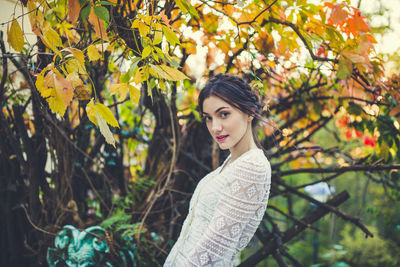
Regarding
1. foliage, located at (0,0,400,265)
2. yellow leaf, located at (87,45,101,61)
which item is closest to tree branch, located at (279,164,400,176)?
foliage, located at (0,0,400,265)

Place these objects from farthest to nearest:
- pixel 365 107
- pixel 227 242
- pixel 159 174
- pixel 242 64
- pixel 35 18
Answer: pixel 159 174
pixel 242 64
pixel 365 107
pixel 227 242
pixel 35 18

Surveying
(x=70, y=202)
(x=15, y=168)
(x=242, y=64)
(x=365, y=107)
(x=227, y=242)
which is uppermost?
(x=242, y=64)

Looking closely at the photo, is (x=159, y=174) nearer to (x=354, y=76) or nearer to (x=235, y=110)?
(x=235, y=110)

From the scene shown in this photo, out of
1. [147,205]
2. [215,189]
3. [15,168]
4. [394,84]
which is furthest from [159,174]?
[394,84]

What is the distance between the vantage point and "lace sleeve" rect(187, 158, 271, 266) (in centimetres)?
125

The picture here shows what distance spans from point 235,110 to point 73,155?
133cm

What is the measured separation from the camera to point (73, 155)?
7.23ft

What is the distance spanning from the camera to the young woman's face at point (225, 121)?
1459mm

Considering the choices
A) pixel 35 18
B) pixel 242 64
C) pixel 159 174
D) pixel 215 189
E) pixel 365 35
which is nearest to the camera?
pixel 35 18

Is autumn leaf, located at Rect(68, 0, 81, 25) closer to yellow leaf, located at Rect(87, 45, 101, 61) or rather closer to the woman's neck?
yellow leaf, located at Rect(87, 45, 101, 61)

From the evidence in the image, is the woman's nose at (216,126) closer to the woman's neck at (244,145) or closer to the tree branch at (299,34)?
the woman's neck at (244,145)

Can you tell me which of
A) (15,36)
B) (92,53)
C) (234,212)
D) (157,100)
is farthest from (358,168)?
(15,36)

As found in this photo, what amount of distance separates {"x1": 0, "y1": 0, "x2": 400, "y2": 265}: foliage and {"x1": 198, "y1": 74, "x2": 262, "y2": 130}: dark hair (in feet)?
0.24

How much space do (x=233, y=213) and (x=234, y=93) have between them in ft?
1.85
